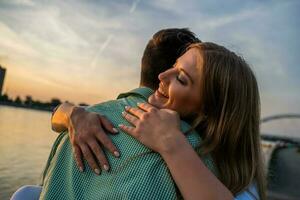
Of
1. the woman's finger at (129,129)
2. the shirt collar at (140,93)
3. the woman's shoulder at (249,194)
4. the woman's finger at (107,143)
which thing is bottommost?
the woman's shoulder at (249,194)

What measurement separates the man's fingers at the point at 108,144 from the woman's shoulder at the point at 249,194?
571 millimetres

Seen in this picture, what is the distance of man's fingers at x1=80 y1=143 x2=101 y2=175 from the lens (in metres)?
2.21

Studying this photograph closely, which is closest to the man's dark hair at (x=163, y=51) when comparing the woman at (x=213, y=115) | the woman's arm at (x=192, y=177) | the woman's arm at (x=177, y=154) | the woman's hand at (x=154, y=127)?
the woman at (x=213, y=115)

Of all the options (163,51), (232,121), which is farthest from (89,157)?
(163,51)

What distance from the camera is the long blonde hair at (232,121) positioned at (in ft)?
7.65

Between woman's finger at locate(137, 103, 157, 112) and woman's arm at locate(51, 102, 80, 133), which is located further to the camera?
woman's arm at locate(51, 102, 80, 133)

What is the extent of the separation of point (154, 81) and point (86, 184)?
155cm

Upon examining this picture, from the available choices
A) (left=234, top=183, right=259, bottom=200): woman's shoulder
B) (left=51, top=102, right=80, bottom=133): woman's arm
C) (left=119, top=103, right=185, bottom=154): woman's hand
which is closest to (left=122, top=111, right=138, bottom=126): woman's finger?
(left=119, top=103, right=185, bottom=154): woman's hand

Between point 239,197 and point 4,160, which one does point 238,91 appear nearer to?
point 239,197

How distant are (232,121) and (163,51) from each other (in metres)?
1.35

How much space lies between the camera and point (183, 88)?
8.05ft

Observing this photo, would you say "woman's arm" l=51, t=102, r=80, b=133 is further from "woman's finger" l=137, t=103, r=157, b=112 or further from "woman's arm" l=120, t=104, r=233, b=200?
"woman's arm" l=120, t=104, r=233, b=200

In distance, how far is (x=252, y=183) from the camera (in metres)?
2.47

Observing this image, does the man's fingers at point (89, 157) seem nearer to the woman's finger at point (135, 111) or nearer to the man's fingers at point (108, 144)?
the man's fingers at point (108, 144)
